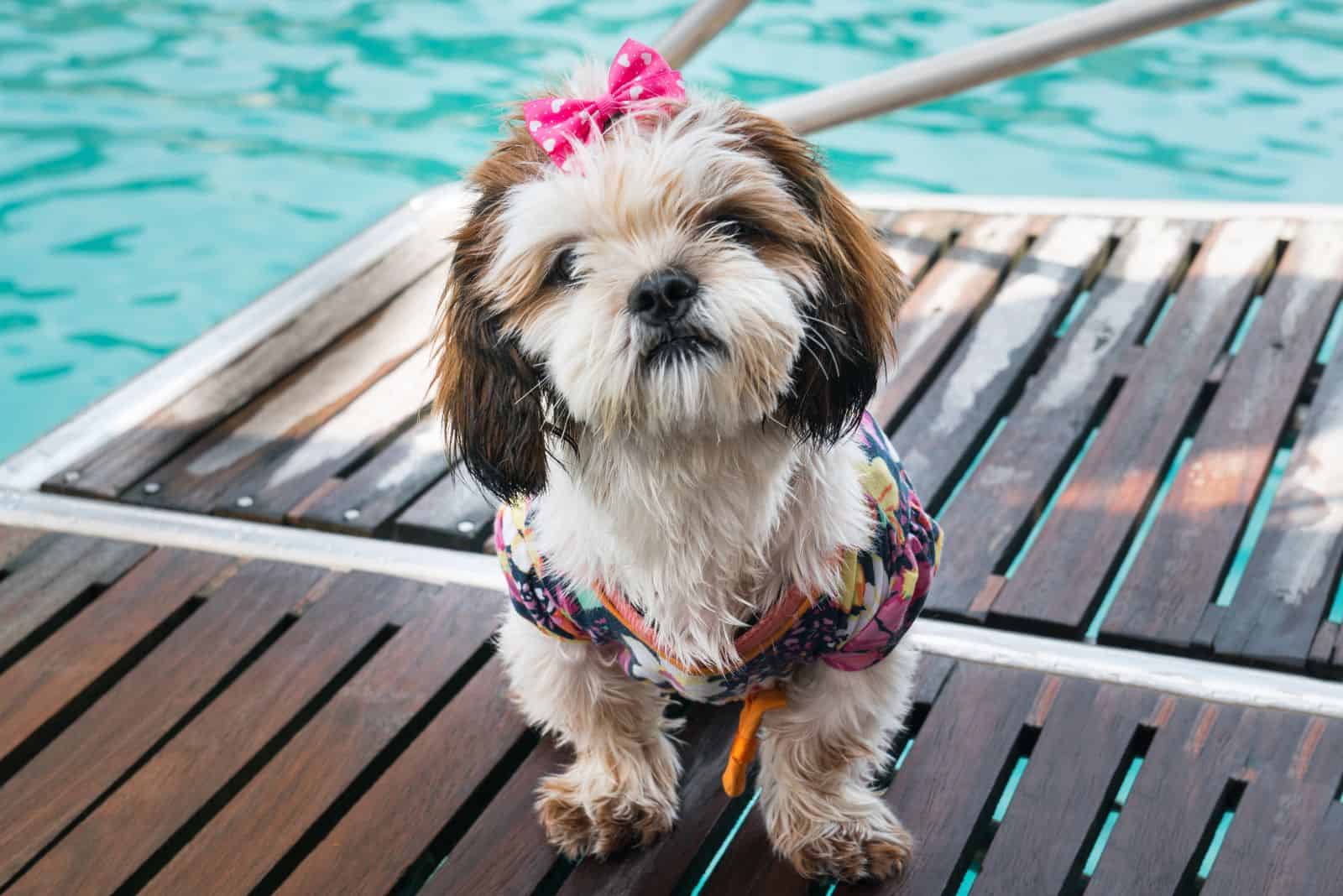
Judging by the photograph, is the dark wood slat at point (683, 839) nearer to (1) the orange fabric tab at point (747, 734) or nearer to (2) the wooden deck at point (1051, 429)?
(1) the orange fabric tab at point (747, 734)

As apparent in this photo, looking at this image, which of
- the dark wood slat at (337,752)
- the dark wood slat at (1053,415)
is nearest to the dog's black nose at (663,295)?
the dark wood slat at (337,752)

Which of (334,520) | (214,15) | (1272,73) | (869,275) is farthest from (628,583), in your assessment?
(214,15)

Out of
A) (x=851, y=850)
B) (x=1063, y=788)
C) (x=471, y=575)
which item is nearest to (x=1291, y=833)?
(x=1063, y=788)

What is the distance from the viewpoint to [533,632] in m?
2.14

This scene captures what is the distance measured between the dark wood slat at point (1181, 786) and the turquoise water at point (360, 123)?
3.70 meters

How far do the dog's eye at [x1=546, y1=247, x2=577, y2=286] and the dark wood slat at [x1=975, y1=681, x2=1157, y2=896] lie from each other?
3.60 feet

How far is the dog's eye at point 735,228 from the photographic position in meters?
1.60

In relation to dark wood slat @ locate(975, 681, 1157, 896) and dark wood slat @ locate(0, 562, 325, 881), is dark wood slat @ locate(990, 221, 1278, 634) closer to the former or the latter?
dark wood slat @ locate(975, 681, 1157, 896)

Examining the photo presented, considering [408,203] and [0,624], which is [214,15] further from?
[0,624]

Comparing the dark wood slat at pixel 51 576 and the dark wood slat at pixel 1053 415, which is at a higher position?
the dark wood slat at pixel 1053 415

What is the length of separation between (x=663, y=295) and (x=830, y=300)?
261 mm

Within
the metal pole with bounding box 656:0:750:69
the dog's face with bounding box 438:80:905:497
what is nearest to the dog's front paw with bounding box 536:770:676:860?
the dog's face with bounding box 438:80:905:497

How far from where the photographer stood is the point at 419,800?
2.29 m

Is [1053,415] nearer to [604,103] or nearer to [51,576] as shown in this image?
[604,103]
